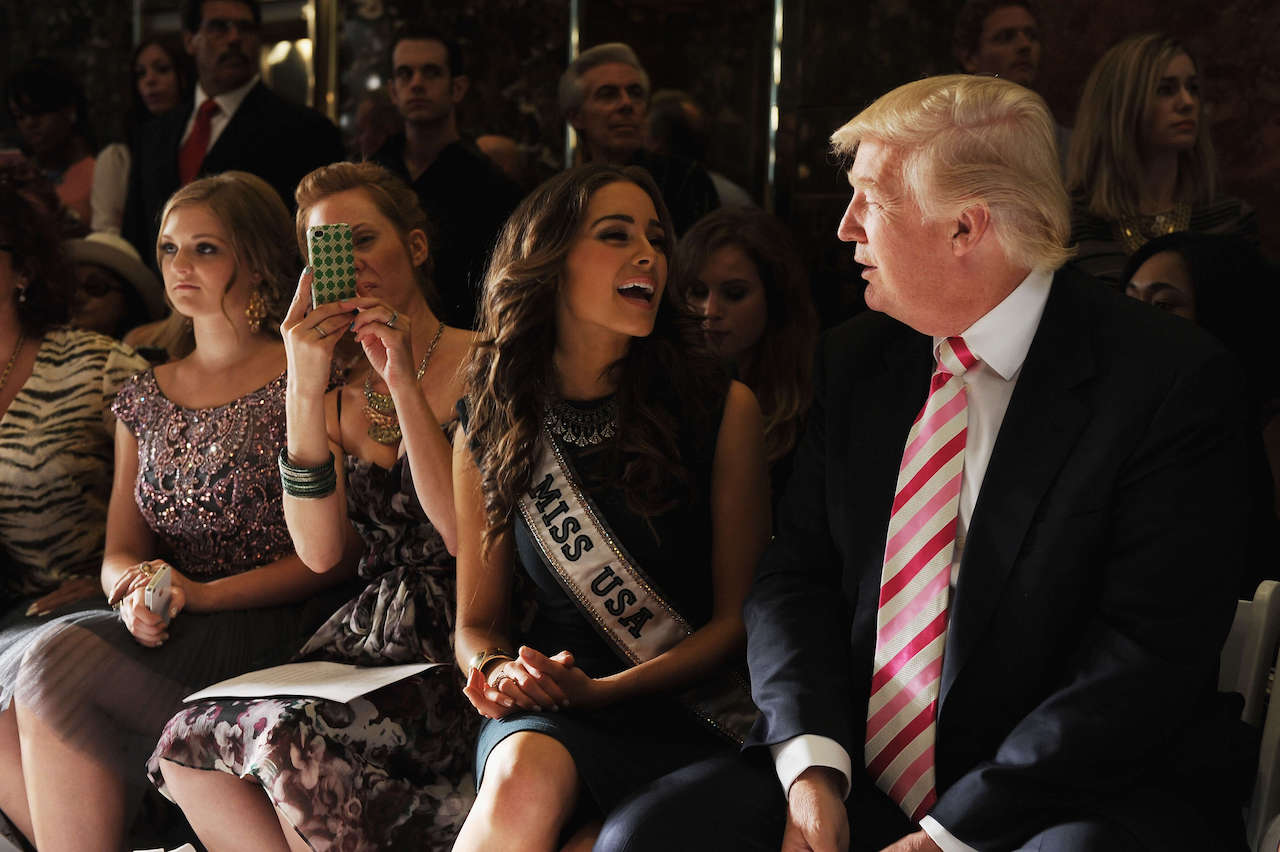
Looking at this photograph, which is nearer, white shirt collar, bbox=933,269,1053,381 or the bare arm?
white shirt collar, bbox=933,269,1053,381

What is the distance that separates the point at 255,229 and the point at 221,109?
1686 mm

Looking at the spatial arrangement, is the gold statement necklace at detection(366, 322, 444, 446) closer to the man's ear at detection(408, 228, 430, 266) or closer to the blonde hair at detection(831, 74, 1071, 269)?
the man's ear at detection(408, 228, 430, 266)

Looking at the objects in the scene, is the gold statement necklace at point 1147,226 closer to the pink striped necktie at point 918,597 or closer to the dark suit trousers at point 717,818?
the pink striped necktie at point 918,597

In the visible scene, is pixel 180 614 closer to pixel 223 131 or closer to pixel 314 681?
pixel 314 681

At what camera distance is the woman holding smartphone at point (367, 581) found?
7.53 ft

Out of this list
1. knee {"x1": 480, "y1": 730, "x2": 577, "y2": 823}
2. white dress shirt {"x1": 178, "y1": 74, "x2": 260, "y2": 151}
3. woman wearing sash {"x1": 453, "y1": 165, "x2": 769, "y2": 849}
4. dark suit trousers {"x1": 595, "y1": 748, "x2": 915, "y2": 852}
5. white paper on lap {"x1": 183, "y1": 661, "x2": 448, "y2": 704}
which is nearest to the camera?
dark suit trousers {"x1": 595, "y1": 748, "x2": 915, "y2": 852}

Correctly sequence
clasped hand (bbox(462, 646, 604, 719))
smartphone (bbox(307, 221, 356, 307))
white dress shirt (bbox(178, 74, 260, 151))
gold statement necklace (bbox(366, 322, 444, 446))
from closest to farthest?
clasped hand (bbox(462, 646, 604, 719)) → smartphone (bbox(307, 221, 356, 307)) → gold statement necklace (bbox(366, 322, 444, 446)) → white dress shirt (bbox(178, 74, 260, 151))

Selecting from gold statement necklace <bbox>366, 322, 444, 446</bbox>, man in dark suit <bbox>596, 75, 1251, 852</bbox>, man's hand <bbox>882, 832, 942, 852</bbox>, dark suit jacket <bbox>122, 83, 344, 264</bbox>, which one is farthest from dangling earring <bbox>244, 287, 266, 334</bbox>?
man's hand <bbox>882, 832, 942, 852</bbox>

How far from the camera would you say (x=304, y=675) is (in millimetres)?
2502

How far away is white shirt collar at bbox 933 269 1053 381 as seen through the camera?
189 cm

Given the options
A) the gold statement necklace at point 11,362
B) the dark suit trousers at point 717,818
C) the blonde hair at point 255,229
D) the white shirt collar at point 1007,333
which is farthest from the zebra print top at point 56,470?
the white shirt collar at point 1007,333

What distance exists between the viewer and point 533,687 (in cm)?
210

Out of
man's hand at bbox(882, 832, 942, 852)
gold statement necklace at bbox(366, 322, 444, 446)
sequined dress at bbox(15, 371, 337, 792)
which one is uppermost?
gold statement necklace at bbox(366, 322, 444, 446)

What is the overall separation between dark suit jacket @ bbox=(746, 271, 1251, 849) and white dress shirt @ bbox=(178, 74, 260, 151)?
3214 millimetres
